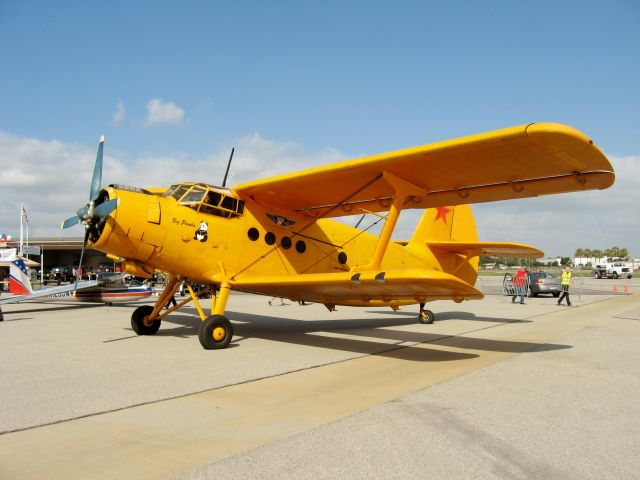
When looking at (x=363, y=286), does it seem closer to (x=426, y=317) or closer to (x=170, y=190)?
(x=170, y=190)

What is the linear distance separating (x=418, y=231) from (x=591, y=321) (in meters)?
5.77

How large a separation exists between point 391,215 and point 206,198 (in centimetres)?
350

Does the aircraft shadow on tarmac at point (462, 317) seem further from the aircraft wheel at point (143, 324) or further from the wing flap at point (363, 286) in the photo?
the aircraft wheel at point (143, 324)

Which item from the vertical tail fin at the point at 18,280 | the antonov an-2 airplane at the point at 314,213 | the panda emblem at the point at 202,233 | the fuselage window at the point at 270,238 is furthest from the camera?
the vertical tail fin at the point at 18,280

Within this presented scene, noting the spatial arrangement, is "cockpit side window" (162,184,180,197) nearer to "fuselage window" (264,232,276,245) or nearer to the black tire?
"fuselage window" (264,232,276,245)

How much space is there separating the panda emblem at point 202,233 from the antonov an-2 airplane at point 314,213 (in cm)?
2

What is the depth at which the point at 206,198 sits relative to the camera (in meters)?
8.75

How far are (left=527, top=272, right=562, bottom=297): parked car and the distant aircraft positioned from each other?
2102 centimetres

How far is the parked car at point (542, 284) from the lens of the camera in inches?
1042

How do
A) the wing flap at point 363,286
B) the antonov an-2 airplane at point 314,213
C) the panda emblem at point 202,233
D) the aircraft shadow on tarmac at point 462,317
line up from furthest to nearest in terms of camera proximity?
the aircraft shadow on tarmac at point 462,317
the panda emblem at point 202,233
the antonov an-2 airplane at point 314,213
the wing flap at point 363,286

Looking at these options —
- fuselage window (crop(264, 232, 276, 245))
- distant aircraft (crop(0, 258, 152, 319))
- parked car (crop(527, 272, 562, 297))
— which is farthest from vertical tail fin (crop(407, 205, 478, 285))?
parked car (crop(527, 272, 562, 297))

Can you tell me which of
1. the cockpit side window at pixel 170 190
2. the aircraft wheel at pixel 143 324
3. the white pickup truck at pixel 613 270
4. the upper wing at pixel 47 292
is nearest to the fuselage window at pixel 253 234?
the cockpit side window at pixel 170 190

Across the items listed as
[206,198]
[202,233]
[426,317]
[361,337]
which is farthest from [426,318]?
[206,198]

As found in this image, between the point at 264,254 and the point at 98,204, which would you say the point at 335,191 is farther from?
the point at 98,204
